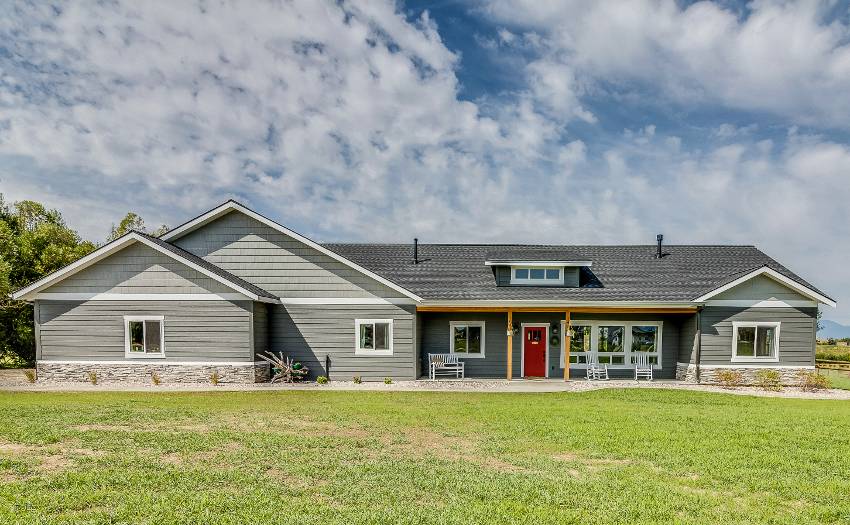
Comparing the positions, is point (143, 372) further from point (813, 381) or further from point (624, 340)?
point (813, 381)

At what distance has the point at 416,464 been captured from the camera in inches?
278

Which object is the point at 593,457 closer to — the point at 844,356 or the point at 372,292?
the point at 372,292

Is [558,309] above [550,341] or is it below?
above

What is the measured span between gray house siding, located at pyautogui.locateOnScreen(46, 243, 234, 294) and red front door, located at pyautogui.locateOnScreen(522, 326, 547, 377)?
10820 mm

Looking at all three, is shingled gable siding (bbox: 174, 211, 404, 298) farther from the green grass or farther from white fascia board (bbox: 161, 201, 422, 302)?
the green grass

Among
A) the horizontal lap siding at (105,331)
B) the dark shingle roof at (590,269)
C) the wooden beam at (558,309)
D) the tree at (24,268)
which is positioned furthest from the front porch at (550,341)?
the tree at (24,268)

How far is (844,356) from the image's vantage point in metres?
30.6

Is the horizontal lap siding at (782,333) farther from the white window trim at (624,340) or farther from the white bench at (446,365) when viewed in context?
the white bench at (446,365)

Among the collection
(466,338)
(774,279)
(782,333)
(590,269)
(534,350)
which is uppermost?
(590,269)

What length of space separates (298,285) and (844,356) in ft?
104

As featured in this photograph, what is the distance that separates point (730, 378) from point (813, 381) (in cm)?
276

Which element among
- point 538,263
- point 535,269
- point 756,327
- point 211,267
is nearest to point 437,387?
point 538,263

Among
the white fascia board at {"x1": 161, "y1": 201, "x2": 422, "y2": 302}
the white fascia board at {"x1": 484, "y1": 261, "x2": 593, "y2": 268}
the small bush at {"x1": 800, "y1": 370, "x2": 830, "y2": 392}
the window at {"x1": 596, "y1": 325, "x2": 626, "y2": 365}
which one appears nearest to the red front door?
the window at {"x1": 596, "y1": 325, "x2": 626, "y2": 365}

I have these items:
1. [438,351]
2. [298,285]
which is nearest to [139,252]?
[298,285]
